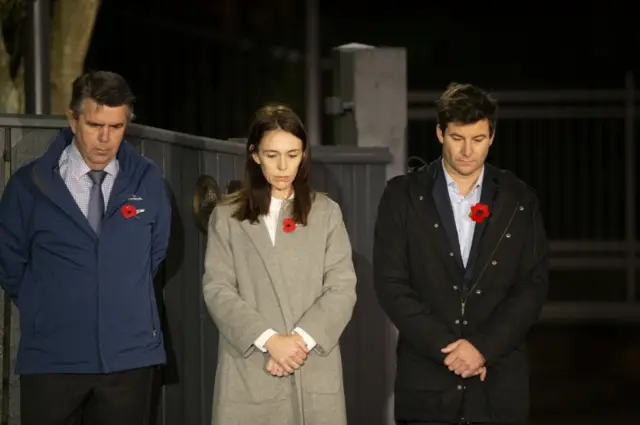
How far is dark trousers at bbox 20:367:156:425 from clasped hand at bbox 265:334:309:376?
421 mm

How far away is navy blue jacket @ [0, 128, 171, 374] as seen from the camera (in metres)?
5.02

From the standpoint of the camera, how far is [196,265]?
625cm

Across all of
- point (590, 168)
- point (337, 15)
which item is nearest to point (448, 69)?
point (337, 15)

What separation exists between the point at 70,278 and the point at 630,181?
904cm

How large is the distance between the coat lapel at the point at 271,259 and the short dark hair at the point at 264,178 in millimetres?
31

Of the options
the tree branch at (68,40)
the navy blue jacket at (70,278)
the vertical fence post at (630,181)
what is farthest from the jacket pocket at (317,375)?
the vertical fence post at (630,181)

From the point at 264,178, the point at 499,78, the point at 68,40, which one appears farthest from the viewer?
the point at 499,78

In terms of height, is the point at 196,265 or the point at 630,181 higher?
the point at 630,181

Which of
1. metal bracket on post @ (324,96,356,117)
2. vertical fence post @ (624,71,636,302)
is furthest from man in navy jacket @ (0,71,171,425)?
vertical fence post @ (624,71,636,302)

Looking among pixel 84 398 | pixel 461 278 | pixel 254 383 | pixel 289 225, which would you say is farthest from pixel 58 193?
pixel 461 278

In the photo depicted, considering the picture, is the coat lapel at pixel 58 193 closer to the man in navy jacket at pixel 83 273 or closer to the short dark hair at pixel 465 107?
the man in navy jacket at pixel 83 273

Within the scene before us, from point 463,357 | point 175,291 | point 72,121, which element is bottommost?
point 463,357

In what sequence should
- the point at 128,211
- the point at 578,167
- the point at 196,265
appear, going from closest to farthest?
the point at 128,211, the point at 196,265, the point at 578,167

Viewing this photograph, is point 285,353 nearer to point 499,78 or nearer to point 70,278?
point 70,278
